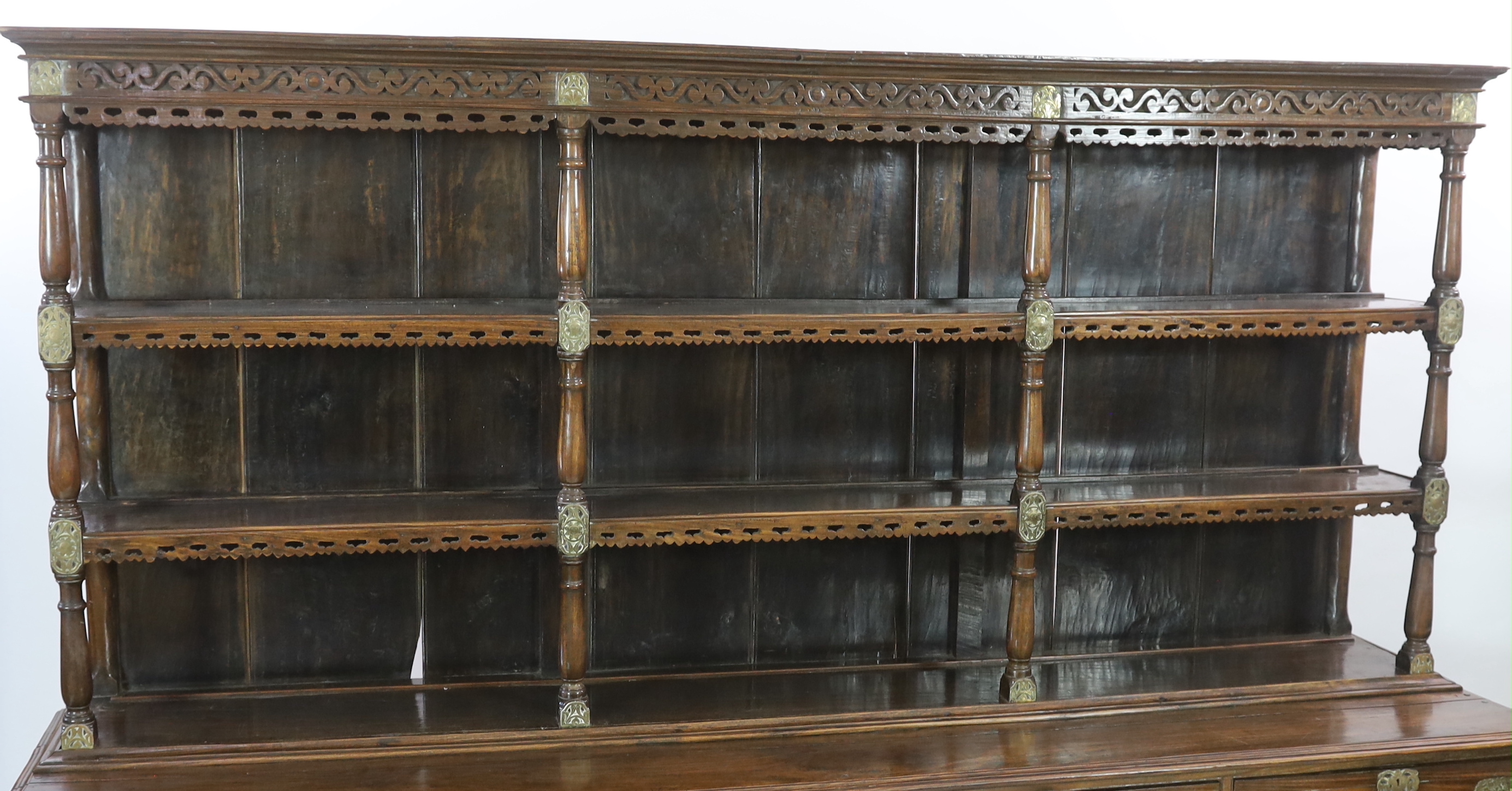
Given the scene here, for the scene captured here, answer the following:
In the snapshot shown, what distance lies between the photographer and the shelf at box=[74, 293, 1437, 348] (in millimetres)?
3348

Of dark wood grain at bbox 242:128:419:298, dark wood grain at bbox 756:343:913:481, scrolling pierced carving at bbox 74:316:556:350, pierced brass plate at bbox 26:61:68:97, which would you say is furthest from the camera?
dark wood grain at bbox 756:343:913:481

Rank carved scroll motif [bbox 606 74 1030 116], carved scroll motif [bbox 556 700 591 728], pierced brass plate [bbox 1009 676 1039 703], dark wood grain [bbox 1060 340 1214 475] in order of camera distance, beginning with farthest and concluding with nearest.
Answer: dark wood grain [bbox 1060 340 1214 475]
pierced brass plate [bbox 1009 676 1039 703]
carved scroll motif [bbox 556 700 591 728]
carved scroll motif [bbox 606 74 1030 116]

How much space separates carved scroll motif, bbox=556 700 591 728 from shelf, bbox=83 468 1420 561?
414mm

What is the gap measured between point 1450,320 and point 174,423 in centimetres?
349

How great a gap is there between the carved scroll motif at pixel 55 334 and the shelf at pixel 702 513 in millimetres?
440

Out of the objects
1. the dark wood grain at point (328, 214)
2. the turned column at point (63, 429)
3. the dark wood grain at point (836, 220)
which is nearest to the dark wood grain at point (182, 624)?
the turned column at point (63, 429)

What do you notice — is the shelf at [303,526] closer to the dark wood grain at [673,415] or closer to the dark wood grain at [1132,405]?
the dark wood grain at [673,415]

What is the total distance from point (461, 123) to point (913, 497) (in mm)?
1564

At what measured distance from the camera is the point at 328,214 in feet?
12.3

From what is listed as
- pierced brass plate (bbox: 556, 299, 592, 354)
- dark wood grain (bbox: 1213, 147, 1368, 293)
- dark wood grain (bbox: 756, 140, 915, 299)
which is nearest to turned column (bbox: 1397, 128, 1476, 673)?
dark wood grain (bbox: 1213, 147, 1368, 293)

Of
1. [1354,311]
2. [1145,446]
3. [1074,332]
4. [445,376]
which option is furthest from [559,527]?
[1354,311]

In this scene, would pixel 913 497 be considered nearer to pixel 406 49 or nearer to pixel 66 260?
pixel 406 49

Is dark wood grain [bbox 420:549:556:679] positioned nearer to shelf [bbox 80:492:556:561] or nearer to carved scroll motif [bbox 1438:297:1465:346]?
shelf [bbox 80:492:556:561]

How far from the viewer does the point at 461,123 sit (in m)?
3.38
